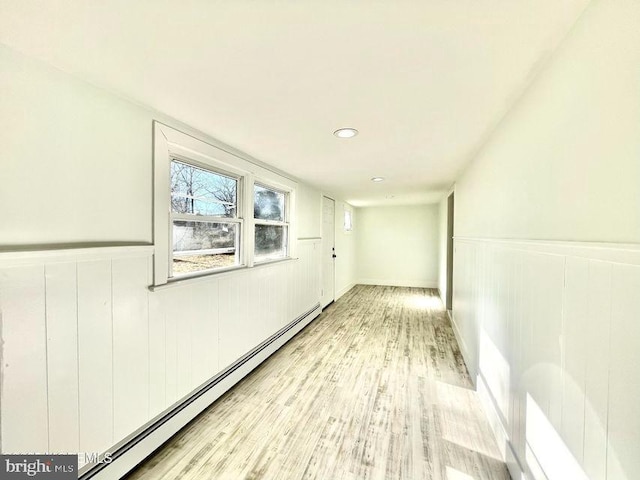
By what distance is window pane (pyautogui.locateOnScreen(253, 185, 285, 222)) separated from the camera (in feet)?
9.79

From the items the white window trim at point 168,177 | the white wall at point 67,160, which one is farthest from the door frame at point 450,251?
the white wall at point 67,160

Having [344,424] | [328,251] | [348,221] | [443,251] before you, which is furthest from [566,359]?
[348,221]

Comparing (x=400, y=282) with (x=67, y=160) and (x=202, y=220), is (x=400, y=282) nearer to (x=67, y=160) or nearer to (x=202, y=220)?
(x=202, y=220)

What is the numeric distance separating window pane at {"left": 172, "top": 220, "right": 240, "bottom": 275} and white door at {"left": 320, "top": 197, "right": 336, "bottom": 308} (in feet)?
8.31

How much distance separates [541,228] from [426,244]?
6.18 metres

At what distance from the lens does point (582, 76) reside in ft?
3.12

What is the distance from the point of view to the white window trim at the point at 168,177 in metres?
1.69

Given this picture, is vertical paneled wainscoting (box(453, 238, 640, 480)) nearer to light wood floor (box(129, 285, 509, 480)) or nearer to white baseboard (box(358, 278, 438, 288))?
light wood floor (box(129, 285, 509, 480))

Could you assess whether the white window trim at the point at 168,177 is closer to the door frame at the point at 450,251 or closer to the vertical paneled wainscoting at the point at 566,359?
the vertical paneled wainscoting at the point at 566,359

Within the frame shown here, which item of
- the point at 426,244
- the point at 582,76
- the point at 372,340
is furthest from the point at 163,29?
the point at 426,244

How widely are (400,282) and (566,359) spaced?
258 inches

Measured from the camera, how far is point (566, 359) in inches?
40.2

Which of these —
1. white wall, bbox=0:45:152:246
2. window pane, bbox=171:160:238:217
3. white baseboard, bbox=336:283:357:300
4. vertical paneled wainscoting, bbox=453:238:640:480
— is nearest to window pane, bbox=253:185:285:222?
window pane, bbox=171:160:238:217

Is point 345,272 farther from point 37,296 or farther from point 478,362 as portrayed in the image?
point 37,296
